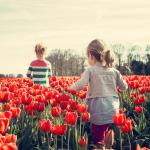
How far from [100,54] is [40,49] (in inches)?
147

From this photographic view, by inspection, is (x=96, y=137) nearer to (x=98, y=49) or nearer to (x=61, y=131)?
(x=98, y=49)

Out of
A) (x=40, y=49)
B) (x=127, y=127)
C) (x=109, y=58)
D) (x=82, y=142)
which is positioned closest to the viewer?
(x=82, y=142)

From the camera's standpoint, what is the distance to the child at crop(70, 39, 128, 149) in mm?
6613

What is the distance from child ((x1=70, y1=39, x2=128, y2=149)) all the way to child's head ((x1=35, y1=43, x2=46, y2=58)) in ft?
11.3

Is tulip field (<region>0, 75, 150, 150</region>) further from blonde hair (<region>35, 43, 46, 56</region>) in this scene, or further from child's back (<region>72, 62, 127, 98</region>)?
blonde hair (<region>35, 43, 46, 56</region>)

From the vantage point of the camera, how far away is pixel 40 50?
33.6 feet

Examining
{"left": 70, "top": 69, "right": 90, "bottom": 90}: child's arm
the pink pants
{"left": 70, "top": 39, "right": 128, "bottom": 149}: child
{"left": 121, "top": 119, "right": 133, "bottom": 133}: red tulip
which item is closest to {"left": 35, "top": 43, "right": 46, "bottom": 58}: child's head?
{"left": 70, "top": 39, "right": 128, "bottom": 149}: child

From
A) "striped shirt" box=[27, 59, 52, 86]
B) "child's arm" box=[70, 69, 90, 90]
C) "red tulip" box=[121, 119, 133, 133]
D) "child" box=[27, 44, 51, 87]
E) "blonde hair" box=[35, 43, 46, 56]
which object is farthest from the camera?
"striped shirt" box=[27, 59, 52, 86]

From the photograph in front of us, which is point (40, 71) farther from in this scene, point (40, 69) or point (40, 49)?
point (40, 49)

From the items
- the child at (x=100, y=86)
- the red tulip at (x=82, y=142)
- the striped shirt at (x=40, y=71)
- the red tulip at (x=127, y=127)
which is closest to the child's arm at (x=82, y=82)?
the child at (x=100, y=86)

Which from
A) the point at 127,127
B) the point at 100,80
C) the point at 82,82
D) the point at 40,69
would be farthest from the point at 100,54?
the point at 40,69

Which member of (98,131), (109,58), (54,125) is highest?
(109,58)

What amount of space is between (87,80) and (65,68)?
269 ft

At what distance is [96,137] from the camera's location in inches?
261
